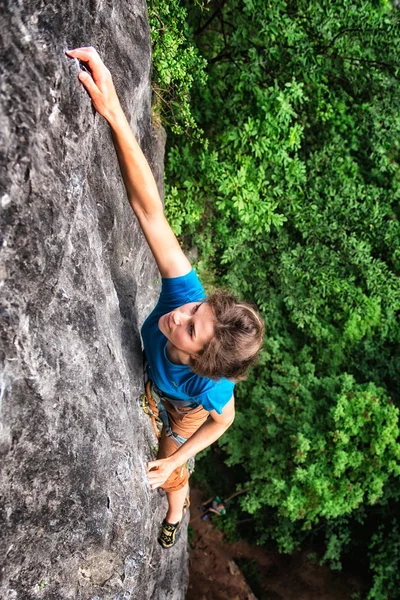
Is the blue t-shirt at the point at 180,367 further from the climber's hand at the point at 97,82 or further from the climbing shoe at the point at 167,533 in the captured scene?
the climbing shoe at the point at 167,533

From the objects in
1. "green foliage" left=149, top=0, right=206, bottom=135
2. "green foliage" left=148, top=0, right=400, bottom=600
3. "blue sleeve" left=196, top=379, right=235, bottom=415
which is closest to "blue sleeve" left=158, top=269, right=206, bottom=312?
"blue sleeve" left=196, top=379, right=235, bottom=415

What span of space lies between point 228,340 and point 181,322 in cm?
30

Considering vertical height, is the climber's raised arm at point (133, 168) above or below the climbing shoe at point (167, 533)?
above

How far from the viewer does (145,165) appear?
2.75 metres

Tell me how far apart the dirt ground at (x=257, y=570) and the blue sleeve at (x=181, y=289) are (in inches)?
358

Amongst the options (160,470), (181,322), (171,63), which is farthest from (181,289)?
(171,63)

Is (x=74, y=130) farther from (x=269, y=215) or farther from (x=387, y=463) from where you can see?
(x=387, y=463)

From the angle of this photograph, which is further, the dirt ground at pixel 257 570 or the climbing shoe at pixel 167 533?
the dirt ground at pixel 257 570

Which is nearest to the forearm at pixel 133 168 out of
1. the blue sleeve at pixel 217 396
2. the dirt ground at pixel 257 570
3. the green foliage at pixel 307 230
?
the blue sleeve at pixel 217 396

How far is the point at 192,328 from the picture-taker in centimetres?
283

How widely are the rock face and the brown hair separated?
0.67 meters

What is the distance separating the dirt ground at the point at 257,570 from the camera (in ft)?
33.1

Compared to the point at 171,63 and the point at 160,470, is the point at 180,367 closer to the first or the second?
the point at 160,470

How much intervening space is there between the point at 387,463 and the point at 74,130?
27.5 ft
